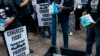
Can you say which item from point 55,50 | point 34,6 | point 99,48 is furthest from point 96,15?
point 34,6

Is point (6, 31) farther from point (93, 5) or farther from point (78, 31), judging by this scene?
point (78, 31)

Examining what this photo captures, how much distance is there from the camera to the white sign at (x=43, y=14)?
5.32m

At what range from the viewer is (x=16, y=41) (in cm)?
397

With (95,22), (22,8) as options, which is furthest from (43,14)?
(95,22)

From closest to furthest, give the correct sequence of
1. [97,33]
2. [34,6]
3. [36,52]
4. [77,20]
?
1. [97,33]
2. [36,52]
3. [34,6]
4. [77,20]

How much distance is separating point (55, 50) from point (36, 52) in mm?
659

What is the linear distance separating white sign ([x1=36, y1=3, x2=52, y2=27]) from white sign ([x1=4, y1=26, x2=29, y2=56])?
1398 mm

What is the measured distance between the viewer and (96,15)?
402 centimetres

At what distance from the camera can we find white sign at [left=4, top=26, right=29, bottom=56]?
3.86 metres

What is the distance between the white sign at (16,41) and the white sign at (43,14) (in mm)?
1398

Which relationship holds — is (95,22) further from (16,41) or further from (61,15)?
(16,41)

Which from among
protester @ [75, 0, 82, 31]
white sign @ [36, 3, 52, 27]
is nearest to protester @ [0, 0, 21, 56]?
white sign @ [36, 3, 52, 27]

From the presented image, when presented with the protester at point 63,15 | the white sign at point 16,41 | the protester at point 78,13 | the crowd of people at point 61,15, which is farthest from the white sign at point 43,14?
the white sign at point 16,41

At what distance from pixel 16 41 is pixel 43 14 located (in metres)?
1.58
